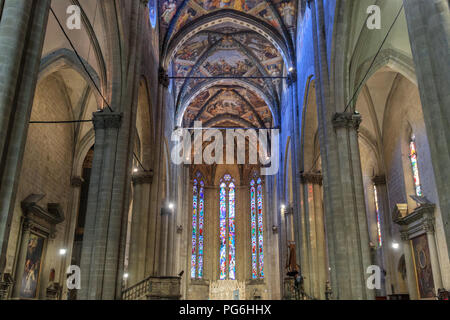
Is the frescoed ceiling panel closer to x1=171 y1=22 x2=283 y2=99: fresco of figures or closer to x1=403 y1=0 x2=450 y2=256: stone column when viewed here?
x1=171 y1=22 x2=283 y2=99: fresco of figures

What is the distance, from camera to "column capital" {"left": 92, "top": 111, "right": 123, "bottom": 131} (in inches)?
453

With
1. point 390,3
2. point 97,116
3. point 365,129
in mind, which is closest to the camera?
point 97,116

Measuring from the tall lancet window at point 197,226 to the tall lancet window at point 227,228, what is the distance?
1.60 metres

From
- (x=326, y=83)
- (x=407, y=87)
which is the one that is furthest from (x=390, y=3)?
(x=407, y=87)

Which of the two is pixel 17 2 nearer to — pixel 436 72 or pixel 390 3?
pixel 436 72

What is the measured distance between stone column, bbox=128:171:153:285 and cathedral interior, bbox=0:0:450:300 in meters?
0.05

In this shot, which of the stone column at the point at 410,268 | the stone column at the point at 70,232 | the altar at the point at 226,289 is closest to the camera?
the stone column at the point at 410,268

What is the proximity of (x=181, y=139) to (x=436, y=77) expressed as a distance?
22768 mm

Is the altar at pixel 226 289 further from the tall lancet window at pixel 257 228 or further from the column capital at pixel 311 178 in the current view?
the column capital at pixel 311 178

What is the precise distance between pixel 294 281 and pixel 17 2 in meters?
12.8

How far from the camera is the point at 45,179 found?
15734 mm

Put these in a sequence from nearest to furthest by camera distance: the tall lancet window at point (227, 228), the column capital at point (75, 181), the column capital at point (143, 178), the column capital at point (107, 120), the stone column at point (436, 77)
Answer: the stone column at point (436, 77), the column capital at point (107, 120), the column capital at point (143, 178), the column capital at point (75, 181), the tall lancet window at point (227, 228)

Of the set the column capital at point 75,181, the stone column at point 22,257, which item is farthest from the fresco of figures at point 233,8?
the stone column at point 22,257

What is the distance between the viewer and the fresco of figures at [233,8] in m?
18.8
